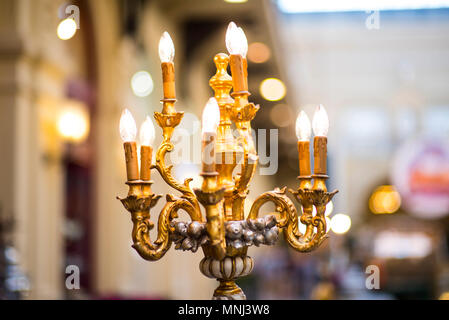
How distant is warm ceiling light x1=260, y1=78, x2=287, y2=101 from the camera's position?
13.3m

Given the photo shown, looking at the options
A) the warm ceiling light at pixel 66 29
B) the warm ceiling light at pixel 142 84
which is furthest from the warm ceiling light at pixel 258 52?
the warm ceiling light at pixel 66 29

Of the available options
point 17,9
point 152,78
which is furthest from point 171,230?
point 152,78

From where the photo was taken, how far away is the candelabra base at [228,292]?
5.76 feet

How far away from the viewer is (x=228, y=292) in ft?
5.82

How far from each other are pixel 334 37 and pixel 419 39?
352 cm

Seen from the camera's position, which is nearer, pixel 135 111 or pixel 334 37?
pixel 135 111

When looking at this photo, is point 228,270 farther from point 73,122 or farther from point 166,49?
point 73,122

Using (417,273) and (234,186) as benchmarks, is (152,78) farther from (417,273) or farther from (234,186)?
(234,186)

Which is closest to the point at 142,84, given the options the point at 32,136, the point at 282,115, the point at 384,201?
the point at 32,136

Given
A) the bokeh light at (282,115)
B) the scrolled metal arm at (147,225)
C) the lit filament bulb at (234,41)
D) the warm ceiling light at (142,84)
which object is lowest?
the scrolled metal arm at (147,225)

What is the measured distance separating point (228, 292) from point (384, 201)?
2594 centimetres

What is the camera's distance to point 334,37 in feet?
88.6

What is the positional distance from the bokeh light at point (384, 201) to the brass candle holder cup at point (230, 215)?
25.7 metres

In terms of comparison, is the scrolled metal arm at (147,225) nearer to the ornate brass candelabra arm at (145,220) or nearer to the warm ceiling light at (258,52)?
the ornate brass candelabra arm at (145,220)
